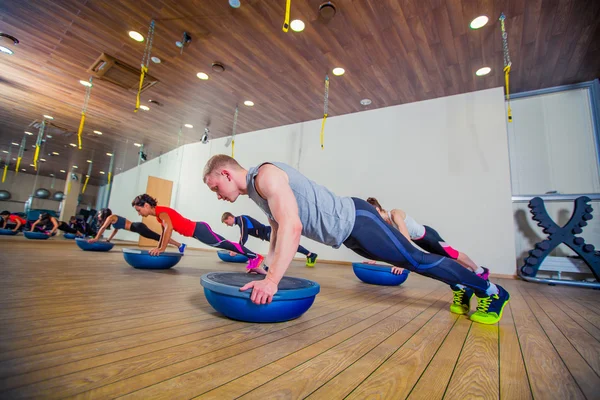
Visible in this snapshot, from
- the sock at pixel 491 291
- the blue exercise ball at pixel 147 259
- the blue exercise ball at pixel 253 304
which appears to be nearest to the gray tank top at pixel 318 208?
the blue exercise ball at pixel 253 304

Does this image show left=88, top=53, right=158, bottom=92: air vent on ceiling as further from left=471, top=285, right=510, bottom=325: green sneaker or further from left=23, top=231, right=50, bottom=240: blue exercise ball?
left=471, top=285, right=510, bottom=325: green sneaker

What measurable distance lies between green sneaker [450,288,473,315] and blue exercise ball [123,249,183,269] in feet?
8.82

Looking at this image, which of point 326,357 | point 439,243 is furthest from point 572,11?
point 326,357

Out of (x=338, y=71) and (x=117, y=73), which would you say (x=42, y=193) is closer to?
(x=117, y=73)

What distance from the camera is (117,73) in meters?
4.68

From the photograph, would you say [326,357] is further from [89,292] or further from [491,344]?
[89,292]

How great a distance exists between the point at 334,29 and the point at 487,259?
3.99 meters

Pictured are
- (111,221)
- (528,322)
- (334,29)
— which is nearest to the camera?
(528,322)

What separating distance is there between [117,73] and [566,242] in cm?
737

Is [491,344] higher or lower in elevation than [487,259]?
lower

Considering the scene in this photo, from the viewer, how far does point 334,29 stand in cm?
345

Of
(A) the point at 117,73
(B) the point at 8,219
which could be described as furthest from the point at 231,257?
(B) the point at 8,219

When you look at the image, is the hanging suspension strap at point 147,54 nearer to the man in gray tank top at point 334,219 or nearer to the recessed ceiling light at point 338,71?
the recessed ceiling light at point 338,71

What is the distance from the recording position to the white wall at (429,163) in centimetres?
418
